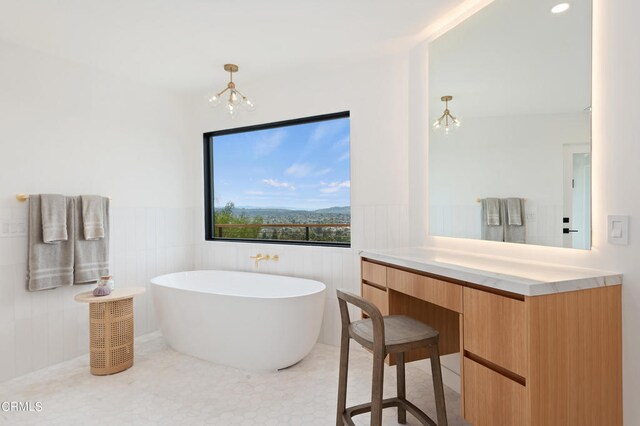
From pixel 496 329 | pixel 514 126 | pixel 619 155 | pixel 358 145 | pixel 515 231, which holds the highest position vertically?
pixel 358 145

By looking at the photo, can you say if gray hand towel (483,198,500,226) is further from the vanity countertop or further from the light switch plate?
the light switch plate

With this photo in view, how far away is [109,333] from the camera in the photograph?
276 centimetres

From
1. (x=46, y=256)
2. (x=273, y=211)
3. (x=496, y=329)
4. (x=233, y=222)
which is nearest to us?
(x=496, y=329)

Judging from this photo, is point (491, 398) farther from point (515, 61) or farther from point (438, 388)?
point (515, 61)

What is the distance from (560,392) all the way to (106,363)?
284cm

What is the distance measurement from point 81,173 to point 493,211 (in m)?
3.18

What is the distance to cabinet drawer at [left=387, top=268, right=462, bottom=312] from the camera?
5.39 feet

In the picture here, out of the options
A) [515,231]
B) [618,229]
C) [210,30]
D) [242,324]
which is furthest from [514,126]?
[242,324]

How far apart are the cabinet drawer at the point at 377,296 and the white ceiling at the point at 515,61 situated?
123 centimetres

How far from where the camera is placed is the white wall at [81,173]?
270 cm

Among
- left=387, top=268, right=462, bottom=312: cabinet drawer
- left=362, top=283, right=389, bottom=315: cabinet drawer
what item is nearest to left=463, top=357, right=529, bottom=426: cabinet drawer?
left=387, top=268, right=462, bottom=312: cabinet drawer

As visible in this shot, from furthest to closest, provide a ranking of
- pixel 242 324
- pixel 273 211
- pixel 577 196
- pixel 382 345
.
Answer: pixel 273 211, pixel 242 324, pixel 577 196, pixel 382 345

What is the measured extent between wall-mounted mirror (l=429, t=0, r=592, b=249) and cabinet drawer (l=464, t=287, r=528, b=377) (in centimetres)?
58

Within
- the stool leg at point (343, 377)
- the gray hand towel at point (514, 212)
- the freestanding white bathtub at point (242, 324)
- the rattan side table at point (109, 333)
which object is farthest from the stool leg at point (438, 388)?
the rattan side table at point (109, 333)
